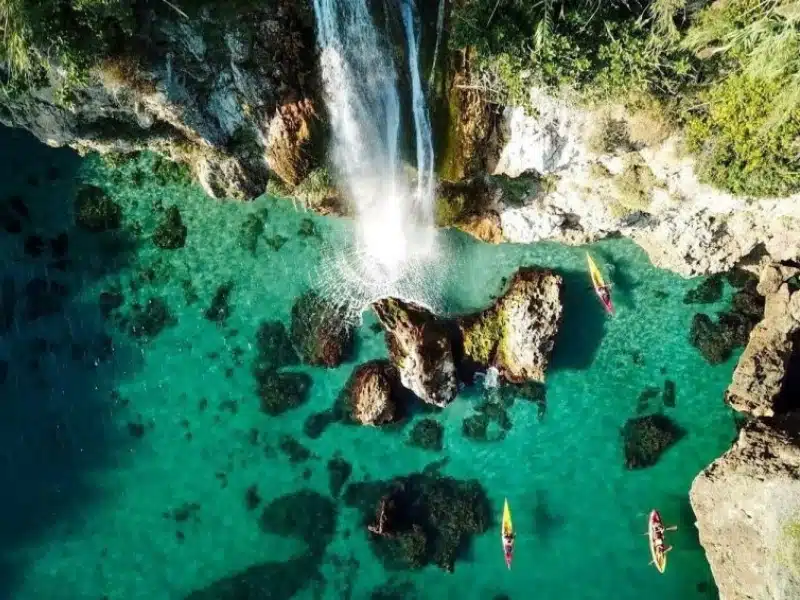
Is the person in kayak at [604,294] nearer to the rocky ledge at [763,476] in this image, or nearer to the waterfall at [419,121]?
the rocky ledge at [763,476]

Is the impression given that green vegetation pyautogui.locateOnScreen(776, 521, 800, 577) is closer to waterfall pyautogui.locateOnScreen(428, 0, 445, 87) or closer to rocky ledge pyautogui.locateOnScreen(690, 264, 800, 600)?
rocky ledge pyautogui.locateOnScreen(690, 264, 800, 600)

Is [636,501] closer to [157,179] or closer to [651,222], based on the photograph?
[651,222]

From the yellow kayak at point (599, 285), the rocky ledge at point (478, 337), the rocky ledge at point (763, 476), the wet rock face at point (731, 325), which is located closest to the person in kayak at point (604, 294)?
the yellow kayak at point (599, 285)

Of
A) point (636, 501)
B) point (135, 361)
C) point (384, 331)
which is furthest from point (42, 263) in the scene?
point (636, 501)

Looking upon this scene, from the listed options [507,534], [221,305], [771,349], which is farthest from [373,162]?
[771,349]

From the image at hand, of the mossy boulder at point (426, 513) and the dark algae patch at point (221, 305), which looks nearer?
the dark algae patch at point (221, 305)

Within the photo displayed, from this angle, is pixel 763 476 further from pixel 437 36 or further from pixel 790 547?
pixel 437 36

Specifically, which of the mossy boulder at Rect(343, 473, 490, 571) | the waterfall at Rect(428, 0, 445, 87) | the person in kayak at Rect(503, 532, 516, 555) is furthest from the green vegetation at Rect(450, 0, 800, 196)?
the person in kayak at Rect(503, 532, 516, 555)
